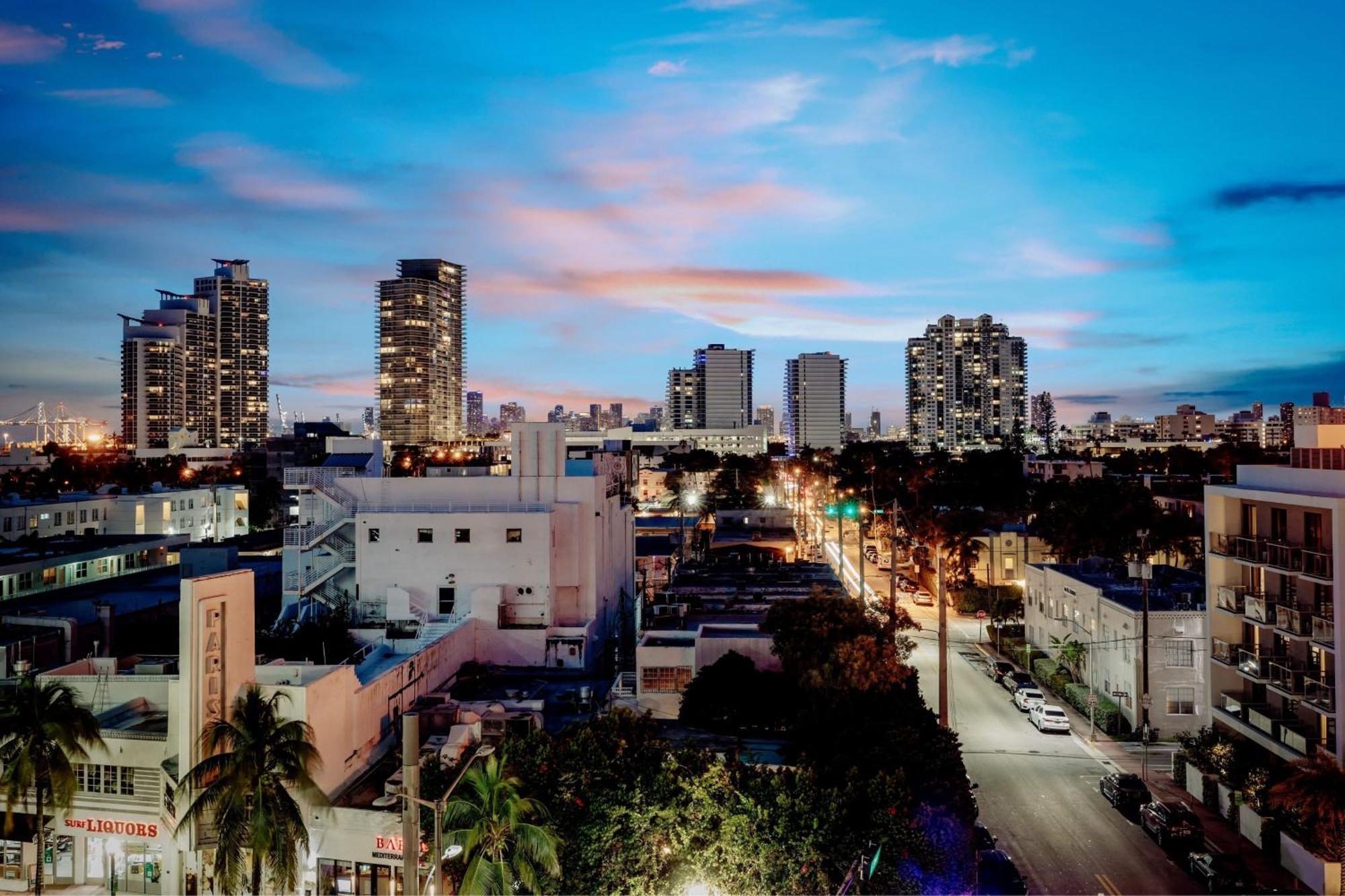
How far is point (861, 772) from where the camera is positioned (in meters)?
21.6

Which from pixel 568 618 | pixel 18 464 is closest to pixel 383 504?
pixel 568 618

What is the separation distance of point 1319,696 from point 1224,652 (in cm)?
493

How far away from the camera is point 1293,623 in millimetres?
28875

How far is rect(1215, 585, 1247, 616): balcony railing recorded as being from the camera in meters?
32.1

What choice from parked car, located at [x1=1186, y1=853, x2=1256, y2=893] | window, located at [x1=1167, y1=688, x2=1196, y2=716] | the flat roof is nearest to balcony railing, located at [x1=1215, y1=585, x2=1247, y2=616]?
window, located at [x1=1167, y1=688, x2=1196, y2=716]

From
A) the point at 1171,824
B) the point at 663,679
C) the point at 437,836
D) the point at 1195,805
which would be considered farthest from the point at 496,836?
the point at 1195,805

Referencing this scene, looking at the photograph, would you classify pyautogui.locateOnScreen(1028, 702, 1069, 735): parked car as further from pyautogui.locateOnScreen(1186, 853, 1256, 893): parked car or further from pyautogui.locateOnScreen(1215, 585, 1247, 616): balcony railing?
pyautogui.locateOnScreen(1186, 853, 1256, 893): parked car

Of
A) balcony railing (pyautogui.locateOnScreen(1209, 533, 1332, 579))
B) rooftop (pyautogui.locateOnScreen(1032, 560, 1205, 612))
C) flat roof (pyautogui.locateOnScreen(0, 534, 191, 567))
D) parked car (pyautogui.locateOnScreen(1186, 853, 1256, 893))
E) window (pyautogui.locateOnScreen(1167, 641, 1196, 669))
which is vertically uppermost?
balcony railing (pyautogui.locateOnScreen(1209, 533, 1332, 579))

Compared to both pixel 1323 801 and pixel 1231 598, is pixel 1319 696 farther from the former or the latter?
pixel 1323 801

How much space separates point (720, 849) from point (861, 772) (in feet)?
14.2

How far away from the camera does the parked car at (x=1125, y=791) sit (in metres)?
29.9

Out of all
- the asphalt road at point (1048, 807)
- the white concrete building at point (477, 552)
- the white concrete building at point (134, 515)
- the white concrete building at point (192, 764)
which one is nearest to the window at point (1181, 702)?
the asphalt road at point (1048, 807)

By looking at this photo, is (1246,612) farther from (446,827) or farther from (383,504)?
(383,504)

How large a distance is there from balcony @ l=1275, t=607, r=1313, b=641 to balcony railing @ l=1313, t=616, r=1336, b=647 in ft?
0.56
